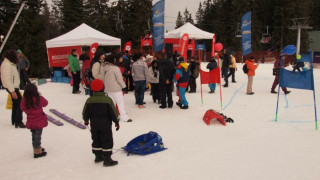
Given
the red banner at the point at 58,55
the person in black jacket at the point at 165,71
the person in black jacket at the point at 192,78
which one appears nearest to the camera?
the person in black jacket at the point at 165,71

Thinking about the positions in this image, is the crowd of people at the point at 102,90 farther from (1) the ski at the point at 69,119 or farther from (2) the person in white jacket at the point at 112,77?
(1) the ski at the point at 69,119

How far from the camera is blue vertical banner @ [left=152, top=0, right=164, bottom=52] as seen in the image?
11.8 meters

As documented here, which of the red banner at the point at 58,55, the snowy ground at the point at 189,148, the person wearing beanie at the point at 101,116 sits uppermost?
the red banner at the point at 58,55

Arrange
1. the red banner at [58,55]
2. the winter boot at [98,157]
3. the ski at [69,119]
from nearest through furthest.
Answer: the winter boot at [98,157] → the ski at [69,119] → the red banner at [58,55]

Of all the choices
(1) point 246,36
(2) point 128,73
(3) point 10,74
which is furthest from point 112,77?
(1) point 246,36

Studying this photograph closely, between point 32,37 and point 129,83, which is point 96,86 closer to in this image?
point 129,83

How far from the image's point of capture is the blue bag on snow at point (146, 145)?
5113mm

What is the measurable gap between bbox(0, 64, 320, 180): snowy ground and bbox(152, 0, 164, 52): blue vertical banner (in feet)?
11.8

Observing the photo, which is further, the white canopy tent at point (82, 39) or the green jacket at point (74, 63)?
the white canopy tent at point (82, 39)

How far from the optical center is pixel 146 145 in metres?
5.12

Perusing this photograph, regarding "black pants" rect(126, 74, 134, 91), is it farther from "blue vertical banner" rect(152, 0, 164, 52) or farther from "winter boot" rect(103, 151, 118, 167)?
"winter boot" rect(103, 151, 118, 167)

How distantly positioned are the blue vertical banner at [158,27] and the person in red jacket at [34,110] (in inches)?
289

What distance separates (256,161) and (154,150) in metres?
1.72

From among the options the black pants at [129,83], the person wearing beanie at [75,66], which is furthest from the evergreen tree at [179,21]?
the person wearing beanie at [75,66]
